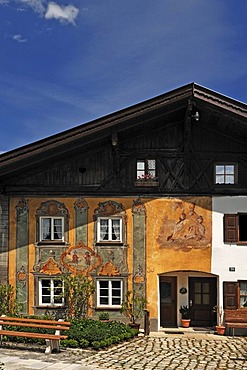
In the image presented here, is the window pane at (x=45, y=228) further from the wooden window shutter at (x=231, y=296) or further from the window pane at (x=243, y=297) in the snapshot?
the window pane at (x=243, y=297)

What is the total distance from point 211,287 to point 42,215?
7102 millimetres

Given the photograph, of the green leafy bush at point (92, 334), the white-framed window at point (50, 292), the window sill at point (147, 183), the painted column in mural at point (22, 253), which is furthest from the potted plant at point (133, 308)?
the window sill at point (147, 183)

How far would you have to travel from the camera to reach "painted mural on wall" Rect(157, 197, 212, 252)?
61.4 ft

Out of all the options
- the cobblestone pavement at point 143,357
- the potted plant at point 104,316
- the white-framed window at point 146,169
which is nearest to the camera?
the cobblestone pavement at point 143,357

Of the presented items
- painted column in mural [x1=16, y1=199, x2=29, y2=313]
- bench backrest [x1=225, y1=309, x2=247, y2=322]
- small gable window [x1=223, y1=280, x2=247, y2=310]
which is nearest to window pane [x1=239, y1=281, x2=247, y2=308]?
small gable window [x1=223, y1=280, x2=247, y2=310]

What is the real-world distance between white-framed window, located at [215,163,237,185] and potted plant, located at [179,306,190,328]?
5052 millimetres

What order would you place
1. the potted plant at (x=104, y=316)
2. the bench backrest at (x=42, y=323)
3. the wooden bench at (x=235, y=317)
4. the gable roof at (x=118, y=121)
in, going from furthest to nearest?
the potted plant at (x=104, y=316)
the wooden bench at (x=235, y=317)
the gable roof at (x=118, y=121)
the bench backrest at (x=42, y=323)

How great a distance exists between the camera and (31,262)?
62.0 ft

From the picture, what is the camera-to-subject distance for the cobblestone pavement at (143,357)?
473 inches

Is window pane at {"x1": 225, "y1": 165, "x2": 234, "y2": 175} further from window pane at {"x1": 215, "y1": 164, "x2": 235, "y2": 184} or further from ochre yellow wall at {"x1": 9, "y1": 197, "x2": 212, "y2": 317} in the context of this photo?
ochre yellow wall at {"x1": 9, "y1": 197, "x2": 212, "y2": 317}

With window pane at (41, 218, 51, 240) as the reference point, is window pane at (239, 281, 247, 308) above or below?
below

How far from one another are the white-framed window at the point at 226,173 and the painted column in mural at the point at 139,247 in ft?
10.0

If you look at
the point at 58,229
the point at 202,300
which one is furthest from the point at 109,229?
the point at 202,300

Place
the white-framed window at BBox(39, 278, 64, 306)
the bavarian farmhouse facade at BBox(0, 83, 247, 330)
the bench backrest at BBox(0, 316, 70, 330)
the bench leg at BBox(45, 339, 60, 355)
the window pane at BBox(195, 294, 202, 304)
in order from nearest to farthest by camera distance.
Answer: the bench leg at BBox(45, 339, 60, 355)
the bench backrest at BBox(0, 316, 70, 330)
the bavarian farmhouse facade at BBox(0, 83, 247, 330)
the white-framed window at BBox(39, 278, 64, 306)
the window pane at BBox(195, 294, 202, 304)
